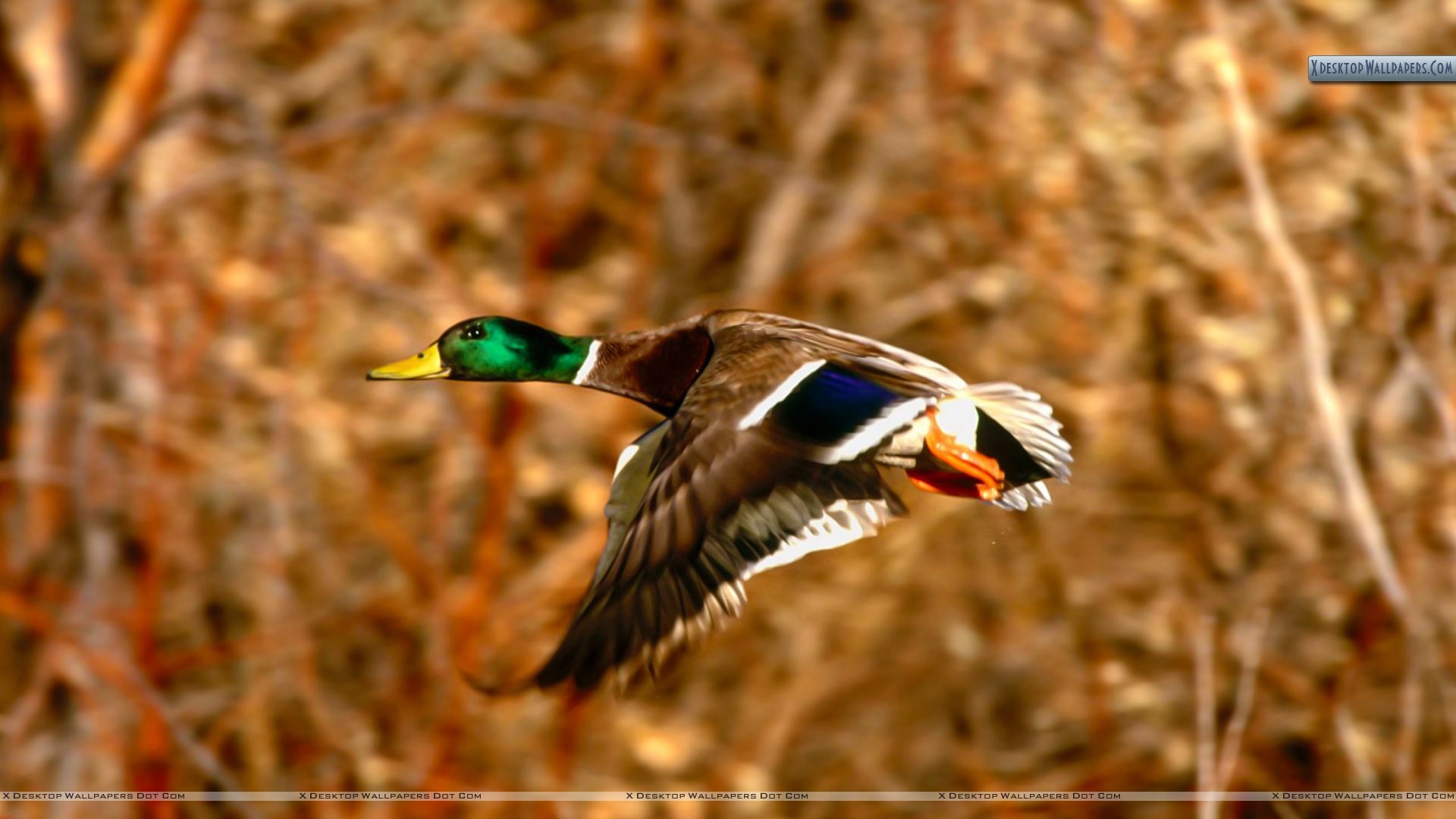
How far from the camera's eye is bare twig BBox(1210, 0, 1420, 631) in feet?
11.9

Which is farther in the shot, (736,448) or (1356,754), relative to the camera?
(1356,754)

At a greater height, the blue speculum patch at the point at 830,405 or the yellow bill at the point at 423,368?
the blue speculum patch at the point at 830,405

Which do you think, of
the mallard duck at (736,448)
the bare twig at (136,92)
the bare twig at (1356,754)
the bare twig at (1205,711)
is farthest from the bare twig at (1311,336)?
the bare twig at (136,92)

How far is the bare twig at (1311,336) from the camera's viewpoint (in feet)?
11.9

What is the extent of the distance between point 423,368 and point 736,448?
2.90ft

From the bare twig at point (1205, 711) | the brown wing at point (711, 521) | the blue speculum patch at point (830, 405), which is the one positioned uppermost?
the blue speculum patch at point (830, 405)

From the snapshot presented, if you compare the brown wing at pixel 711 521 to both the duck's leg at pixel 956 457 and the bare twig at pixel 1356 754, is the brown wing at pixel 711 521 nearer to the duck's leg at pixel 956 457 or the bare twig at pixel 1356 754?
the duck's leg at pixel 956 457

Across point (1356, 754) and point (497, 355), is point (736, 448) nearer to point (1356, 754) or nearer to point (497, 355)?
point (497, 355)

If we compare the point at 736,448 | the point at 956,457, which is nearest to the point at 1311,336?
the point at 956,457

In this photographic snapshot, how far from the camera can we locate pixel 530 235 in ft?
11.8

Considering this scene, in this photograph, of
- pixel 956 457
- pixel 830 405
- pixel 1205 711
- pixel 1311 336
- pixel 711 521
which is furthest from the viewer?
pixel 1311 336

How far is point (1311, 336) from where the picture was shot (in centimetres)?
371

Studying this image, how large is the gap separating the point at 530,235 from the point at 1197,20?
1.71 metres

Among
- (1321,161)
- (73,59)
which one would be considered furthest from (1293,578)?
(73,59)
